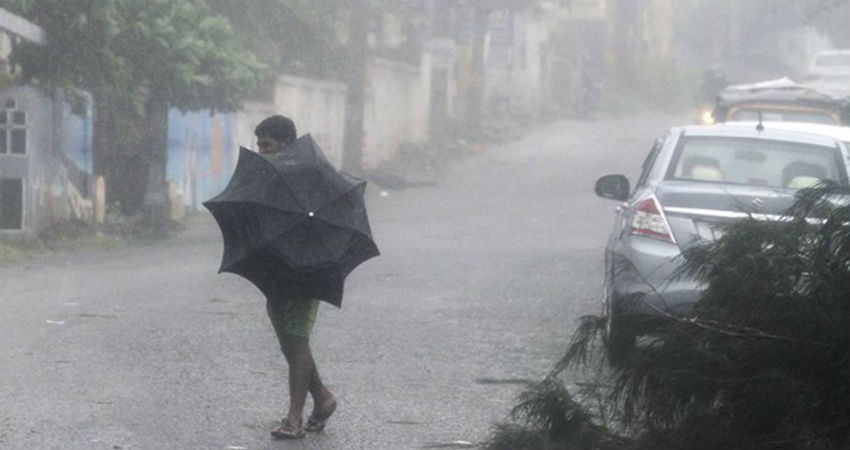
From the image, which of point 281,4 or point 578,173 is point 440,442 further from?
point 578,173

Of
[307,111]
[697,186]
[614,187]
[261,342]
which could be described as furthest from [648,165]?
[307,111]

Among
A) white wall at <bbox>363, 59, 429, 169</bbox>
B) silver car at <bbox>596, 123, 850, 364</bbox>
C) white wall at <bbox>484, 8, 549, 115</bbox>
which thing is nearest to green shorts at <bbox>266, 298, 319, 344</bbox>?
silver car at <bbox>596, 123, 850, 364</bbox>

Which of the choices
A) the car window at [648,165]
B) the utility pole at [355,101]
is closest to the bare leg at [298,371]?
the car window at [648,165]

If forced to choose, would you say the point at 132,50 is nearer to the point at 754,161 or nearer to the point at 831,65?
the point at 754,161

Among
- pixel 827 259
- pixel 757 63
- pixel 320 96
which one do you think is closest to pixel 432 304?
pixel 827 259

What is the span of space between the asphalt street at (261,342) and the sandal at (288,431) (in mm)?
79

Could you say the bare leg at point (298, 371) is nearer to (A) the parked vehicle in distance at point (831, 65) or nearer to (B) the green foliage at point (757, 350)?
(B) the green foliage at point (757, 350)

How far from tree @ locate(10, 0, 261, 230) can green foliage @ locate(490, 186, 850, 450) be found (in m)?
13.0

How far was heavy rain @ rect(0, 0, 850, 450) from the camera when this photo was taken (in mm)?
6449

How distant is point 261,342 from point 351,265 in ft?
11.1

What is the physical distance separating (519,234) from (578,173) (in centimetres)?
1289

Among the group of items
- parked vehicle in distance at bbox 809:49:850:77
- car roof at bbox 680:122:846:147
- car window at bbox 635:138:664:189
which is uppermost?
car roof at bbox 680:122:846:147

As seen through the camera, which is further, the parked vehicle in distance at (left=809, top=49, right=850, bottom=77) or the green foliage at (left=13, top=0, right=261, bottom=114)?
the parked vehicle in distance at (left=809, top=49, right=850, bottom=77)

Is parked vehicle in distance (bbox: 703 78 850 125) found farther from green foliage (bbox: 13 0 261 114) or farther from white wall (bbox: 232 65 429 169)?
white wall (bbox: 232 65 429 169)
